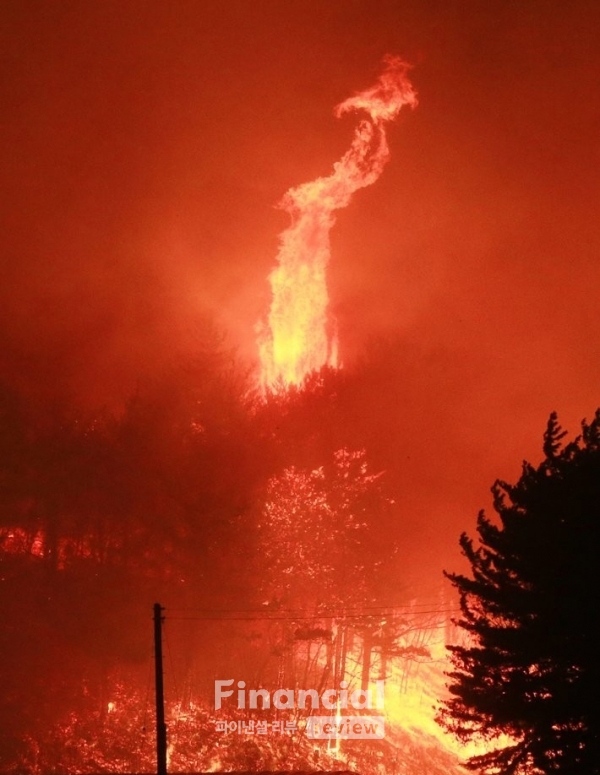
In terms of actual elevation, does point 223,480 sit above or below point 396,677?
above

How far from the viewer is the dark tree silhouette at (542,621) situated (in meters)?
15.8

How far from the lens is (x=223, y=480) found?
1497 inches

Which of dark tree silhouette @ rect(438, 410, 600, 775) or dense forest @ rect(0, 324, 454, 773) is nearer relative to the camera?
dark tree silhouette @ rect(438, 410, 600, 775)

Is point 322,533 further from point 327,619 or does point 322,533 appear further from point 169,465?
point 169,465

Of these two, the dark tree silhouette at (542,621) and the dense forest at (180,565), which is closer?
the dark tree silhouette at (542,621)

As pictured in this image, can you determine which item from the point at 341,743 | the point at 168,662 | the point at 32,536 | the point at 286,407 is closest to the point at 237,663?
the point at 168,662

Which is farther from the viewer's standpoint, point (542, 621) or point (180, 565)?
point (180, 565)

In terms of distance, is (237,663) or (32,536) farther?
(237,663)

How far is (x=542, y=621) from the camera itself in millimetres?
16672

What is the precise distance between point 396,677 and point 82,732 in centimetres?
3204

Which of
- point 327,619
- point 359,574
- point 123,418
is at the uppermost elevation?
point 123,418

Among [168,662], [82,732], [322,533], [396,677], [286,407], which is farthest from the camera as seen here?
[396,677]

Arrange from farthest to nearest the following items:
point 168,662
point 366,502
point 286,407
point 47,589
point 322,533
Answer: point 286,407 → point 366,502 → point 322,533 → point 168,662 → point 47,589

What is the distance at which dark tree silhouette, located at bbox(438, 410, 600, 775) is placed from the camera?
15.8 meters
